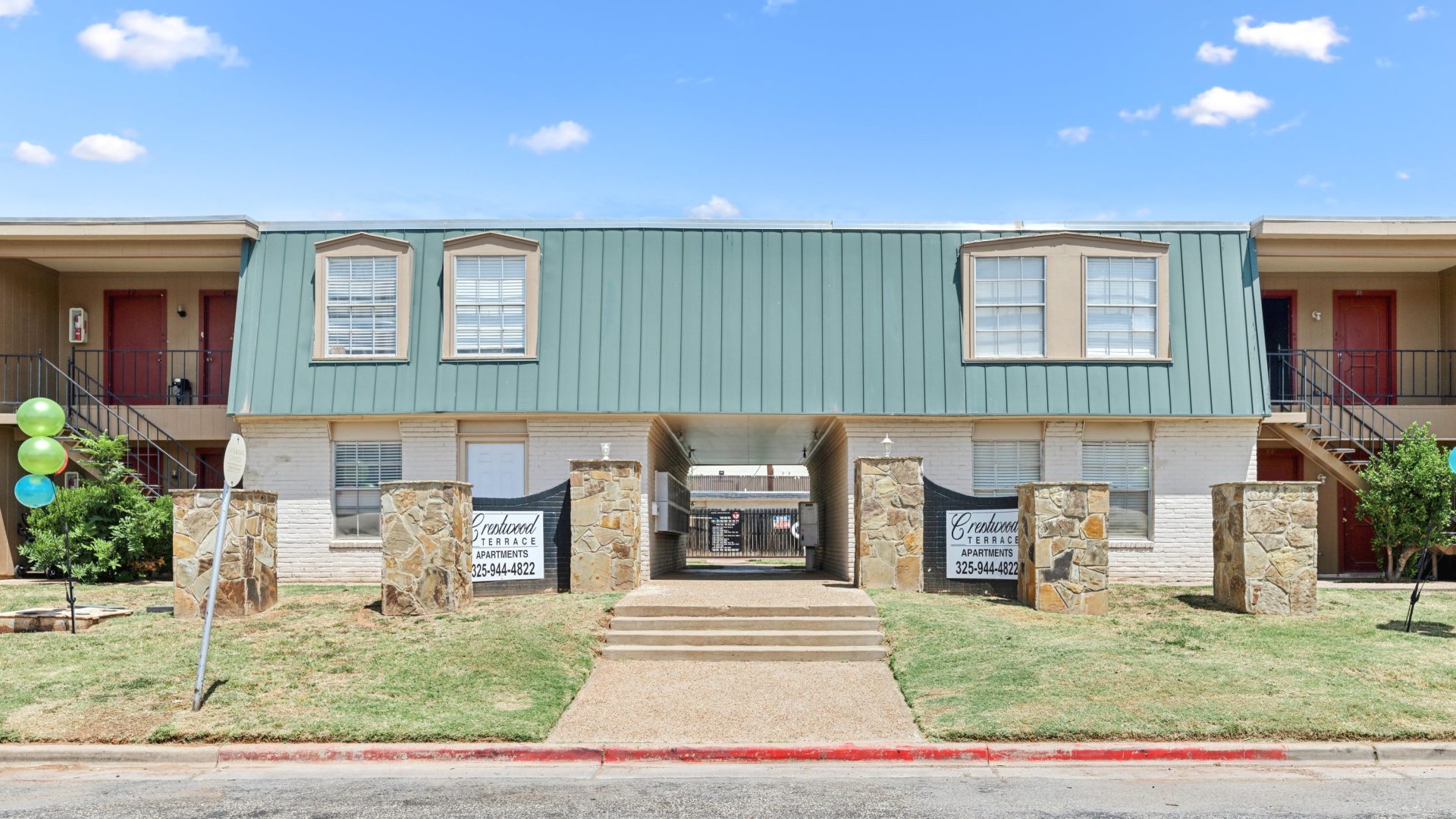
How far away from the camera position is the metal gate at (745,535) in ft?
127

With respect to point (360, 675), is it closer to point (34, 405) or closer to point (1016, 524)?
point (34, 405)

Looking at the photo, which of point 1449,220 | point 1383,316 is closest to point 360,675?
point 1449,220

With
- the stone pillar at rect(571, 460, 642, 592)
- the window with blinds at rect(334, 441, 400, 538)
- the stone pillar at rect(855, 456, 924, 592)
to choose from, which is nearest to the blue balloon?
the window with blinds at rect(334, 441, 400, 538)

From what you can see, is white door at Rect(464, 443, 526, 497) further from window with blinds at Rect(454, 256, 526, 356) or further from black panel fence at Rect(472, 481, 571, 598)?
black panel fence at Rect(472, 481, 571, 598)

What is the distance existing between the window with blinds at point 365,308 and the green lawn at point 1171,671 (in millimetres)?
9288

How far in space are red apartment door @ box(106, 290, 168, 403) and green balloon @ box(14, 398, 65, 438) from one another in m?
8.73

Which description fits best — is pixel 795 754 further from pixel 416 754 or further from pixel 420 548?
pixel 420 548

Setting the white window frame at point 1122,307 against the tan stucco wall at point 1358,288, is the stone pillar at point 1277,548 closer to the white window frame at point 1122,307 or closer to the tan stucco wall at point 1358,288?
the white window frame at point 1122,307

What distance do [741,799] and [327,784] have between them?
315 cm

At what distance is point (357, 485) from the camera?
20.4m

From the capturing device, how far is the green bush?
63.6 ft

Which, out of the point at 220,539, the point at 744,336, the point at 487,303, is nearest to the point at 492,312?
the point at 487,303

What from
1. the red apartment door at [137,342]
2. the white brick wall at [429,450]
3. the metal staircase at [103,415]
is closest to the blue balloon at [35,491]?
the metal staircase at [103,415]

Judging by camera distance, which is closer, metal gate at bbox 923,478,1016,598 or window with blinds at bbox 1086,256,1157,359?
metal gate at bbox 923,478,1016,598
